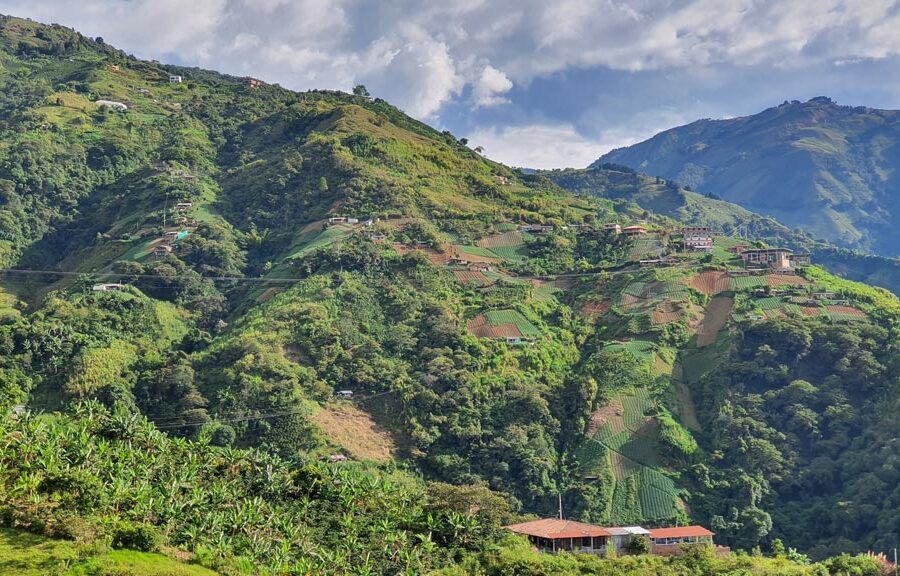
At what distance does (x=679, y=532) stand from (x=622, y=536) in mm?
3559

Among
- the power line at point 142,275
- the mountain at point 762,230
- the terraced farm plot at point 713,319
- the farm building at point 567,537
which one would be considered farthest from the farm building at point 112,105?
the farm building at point 567,537

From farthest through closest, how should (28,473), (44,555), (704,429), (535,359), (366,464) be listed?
(535,359), (704,429), (366,464), (28,473), (44,555)

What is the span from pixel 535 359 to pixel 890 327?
99.0 ft

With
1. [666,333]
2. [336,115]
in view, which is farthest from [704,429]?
[336,115]

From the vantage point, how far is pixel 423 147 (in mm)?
117938

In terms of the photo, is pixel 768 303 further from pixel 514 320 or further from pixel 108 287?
pixel 108 287

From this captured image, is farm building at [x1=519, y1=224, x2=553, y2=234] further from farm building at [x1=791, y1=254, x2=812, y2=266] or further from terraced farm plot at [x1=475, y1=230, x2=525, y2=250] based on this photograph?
farm building at [x1=791, y1=254, x2=812, y2=266]

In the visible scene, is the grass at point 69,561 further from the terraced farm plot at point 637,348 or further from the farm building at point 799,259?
the farm building at point 799,259

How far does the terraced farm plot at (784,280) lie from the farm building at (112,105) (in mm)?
92955

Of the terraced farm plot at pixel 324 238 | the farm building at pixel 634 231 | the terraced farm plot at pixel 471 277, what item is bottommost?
the terraced farm plot at pixel 471 277

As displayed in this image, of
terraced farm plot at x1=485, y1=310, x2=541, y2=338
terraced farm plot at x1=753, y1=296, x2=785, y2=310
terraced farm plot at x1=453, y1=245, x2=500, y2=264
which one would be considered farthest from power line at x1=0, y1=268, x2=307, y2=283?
terraced farm plot at x1=753, y1=296, x2=785, y2=310

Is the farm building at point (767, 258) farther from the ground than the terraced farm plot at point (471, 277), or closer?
farther from the ground

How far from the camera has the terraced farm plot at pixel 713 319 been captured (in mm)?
74875

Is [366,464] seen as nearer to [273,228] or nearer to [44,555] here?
[44,555]
